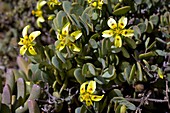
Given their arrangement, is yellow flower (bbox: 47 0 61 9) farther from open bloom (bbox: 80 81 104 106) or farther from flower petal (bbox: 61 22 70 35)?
open bloom (bbox: 80 81 104 106)

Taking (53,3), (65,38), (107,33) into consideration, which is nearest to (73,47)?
(65,38)

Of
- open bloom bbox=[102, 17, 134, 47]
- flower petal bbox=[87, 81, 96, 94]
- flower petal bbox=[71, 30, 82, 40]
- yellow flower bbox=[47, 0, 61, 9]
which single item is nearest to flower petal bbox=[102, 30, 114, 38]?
open bloom bbox=[102, 17, 134, 47]

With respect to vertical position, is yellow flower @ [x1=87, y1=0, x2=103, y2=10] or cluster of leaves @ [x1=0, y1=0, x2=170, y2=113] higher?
yellow flower @ [x1=87, y1=0, x2=103, y2=10]

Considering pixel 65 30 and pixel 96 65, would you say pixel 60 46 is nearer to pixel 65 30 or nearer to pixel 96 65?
pixel 65 30

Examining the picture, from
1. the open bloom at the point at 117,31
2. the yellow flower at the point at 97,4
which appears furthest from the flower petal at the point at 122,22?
the yellow flower at the point at 97,4

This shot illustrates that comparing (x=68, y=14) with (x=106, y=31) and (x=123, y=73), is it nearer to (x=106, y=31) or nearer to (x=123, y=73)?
(x=106, y=31)

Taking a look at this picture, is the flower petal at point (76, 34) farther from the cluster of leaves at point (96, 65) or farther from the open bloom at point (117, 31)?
the open bloom at point (117, 31)

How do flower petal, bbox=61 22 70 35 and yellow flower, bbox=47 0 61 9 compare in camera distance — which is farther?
yellow flower, bbox=47 0 61 9
